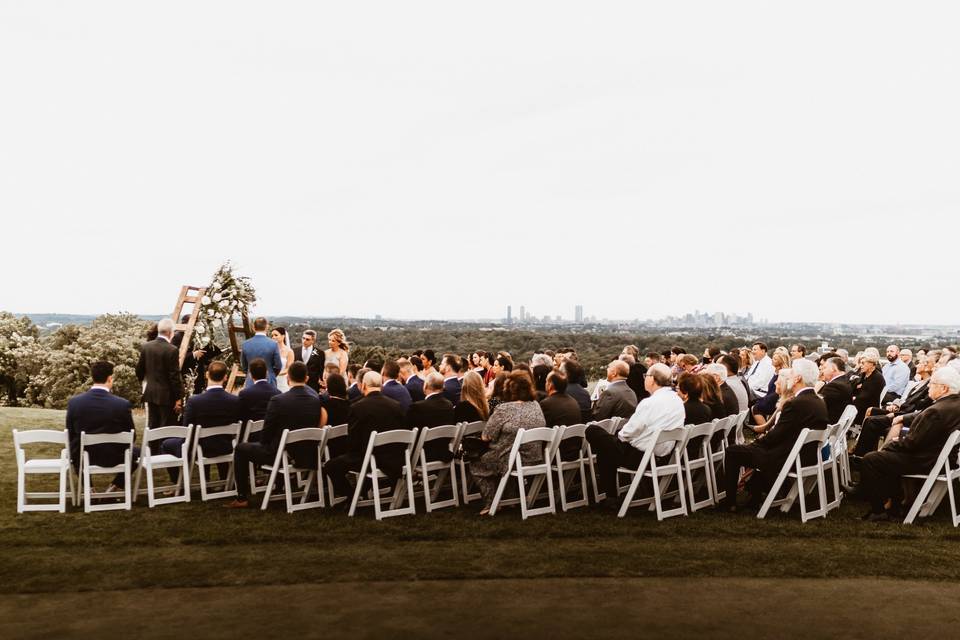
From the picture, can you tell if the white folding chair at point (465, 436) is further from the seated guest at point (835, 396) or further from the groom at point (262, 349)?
the seated guest at point (835, 396)

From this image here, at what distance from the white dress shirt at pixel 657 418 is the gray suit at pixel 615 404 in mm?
1071

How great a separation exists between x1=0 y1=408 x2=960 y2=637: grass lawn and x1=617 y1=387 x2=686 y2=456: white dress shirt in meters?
0.69

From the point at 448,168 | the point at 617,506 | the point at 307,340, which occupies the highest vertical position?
the point at 448,168

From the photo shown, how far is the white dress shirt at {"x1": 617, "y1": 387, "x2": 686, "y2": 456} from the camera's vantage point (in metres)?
7.48

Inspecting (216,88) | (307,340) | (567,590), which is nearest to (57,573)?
(567,590)

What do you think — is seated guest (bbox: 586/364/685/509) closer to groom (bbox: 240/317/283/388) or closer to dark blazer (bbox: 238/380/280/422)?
dark blazer (bbox: 238/380/280/422)

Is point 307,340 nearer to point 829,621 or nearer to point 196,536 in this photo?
point 196,536

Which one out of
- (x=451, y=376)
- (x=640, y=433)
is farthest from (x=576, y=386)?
(x=640, y=433)

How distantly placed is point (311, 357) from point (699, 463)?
5979 millimetres

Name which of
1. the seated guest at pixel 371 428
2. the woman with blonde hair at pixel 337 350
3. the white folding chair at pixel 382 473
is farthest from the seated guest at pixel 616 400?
the woman with blonde hair at pixel 337 350

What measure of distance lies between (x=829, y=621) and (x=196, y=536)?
4.68m

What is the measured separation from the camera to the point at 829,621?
4730mm

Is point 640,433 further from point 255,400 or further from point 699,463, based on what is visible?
point 255,400

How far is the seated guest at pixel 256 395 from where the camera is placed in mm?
8438
